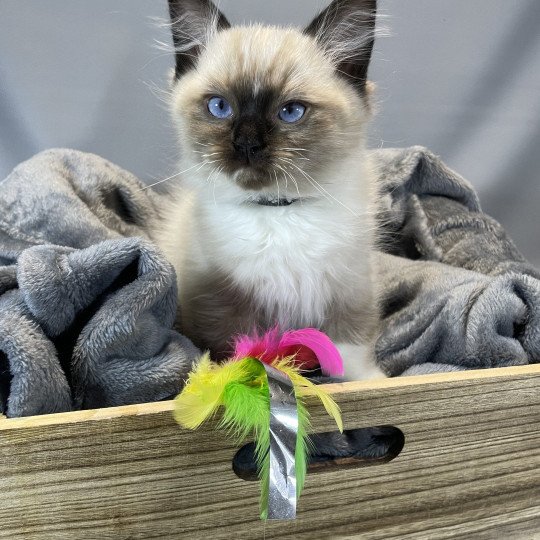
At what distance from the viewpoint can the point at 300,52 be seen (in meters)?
0.99

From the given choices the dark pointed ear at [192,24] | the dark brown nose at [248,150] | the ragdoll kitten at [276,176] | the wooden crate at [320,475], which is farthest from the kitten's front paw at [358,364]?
the dark pointed ear at [192,24]

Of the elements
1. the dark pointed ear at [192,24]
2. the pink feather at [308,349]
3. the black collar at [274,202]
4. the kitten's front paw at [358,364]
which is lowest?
the kitten's front paw at [358,364]

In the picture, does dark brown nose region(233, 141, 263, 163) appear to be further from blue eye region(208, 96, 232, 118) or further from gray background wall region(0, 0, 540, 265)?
gray background wall region(0, 0, 540, 265)

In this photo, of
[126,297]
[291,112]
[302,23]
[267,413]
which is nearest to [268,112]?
[291,112]

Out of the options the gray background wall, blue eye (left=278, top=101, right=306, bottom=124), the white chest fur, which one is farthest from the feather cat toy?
the gray background wall

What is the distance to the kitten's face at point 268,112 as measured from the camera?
0.90 m

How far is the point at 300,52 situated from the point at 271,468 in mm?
634

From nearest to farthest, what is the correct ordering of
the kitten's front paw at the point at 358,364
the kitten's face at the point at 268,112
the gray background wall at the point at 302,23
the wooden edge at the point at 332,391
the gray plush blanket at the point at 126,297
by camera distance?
the wooden edge at the point at 332,391, the gray plush blanket at the point at 126,297, the kitten's face at the point at 268,112, the kitten's front paw at the point at 358,364, the gray background wall at the point at 302,23

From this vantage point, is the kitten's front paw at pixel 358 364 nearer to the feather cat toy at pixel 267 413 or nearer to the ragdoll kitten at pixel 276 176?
the ragdoll kitten at pixel 276 176

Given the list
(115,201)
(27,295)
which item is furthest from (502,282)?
(115,201)

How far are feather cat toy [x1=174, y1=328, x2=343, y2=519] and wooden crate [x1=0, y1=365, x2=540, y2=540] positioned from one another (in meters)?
0.03

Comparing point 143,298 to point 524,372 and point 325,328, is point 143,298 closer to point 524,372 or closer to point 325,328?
point 325,328

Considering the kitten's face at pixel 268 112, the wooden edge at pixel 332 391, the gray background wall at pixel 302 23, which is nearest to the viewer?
the wooden edge at pixel 332 391

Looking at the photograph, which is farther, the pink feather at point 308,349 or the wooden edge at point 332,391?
the pink feather at point 308,349
